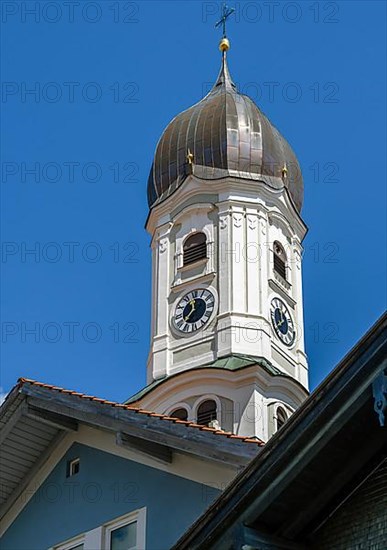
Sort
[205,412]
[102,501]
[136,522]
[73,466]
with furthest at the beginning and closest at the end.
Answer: [205,412]
[73,466]
[102,501]
[136,522]

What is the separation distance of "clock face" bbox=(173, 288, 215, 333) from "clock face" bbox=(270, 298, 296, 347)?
7.66ft

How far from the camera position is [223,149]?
51.1 meters

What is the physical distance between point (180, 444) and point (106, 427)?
4.82 ft

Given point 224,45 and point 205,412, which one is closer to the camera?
point 205,412

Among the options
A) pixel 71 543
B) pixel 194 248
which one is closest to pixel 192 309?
pixel 194 248

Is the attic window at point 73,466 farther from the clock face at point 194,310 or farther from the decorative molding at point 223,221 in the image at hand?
the decorative molding at point 223,221

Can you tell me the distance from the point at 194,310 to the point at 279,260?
161 inches

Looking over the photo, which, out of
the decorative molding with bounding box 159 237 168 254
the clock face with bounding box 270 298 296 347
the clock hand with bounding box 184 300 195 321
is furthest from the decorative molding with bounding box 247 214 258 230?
the clock hand with bounding box 184 300 195 321

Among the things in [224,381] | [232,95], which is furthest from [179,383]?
[232,95]

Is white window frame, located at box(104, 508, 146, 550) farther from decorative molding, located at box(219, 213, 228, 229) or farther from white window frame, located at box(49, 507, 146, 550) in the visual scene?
decorative molding, located at box(219, 213, 228, 229)

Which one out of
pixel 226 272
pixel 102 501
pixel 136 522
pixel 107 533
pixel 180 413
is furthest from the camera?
pixel 226 272

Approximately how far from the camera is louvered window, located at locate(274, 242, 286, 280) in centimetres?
4962

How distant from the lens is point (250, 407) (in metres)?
43.1

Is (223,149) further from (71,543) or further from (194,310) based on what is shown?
(71,543)
